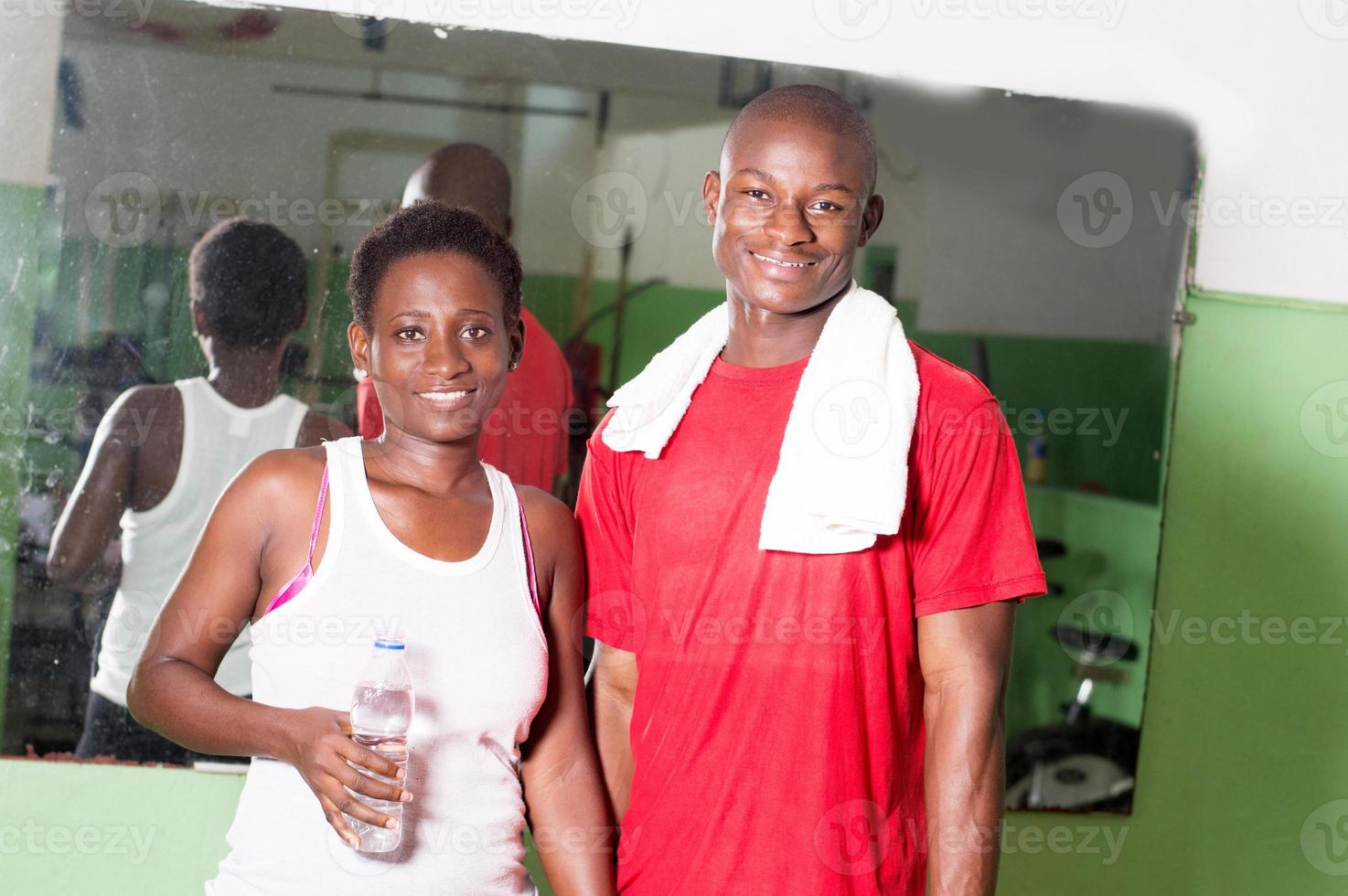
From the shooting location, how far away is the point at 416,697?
163 cm

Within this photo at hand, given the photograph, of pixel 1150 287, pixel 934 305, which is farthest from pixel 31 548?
pixel 1150 287

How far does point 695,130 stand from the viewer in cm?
293

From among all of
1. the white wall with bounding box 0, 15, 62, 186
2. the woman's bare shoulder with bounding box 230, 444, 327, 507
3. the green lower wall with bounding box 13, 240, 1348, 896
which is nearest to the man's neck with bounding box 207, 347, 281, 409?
the white wall with bounding box 0, 15, 62, 186

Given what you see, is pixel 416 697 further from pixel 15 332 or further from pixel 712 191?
pixel 15 332

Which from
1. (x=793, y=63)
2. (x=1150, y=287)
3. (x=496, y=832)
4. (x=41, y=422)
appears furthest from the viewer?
(x=1150, y=287)

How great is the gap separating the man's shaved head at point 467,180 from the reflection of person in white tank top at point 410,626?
105 centimetres

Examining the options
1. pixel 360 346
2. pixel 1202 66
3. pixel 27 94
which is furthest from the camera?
pixel 1202 66

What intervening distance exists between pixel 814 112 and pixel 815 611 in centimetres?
72

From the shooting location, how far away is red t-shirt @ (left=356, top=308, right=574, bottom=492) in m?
2.85

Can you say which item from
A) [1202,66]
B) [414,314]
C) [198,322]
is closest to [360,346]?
[414,314]

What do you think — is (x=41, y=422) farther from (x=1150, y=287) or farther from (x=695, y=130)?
(x=1150, y=287)

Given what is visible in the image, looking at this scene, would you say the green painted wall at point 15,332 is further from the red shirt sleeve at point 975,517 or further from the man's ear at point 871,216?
the red shirt sleeve at point 975,517

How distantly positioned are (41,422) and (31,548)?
0.29m

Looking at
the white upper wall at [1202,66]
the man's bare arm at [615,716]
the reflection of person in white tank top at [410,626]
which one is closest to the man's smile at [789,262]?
the reflection of person in white tank top at [410,626]
